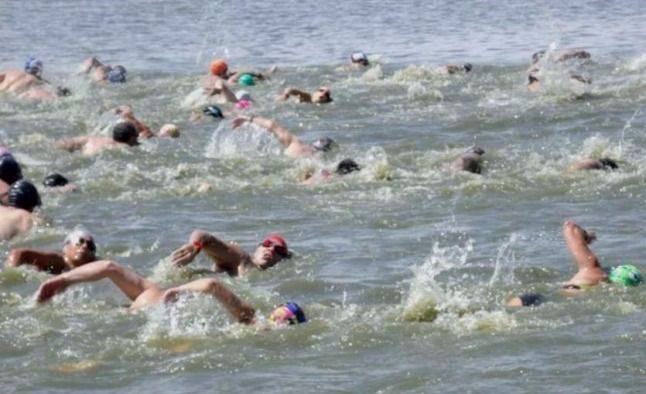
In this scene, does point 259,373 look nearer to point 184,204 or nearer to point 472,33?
point 184,204

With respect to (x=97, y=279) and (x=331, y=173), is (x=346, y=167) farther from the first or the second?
(x=97, y=279)

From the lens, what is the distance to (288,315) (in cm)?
1166

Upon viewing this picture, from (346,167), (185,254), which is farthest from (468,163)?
(185,254)

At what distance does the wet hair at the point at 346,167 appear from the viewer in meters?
18.2

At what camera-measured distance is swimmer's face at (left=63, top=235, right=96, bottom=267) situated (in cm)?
1302

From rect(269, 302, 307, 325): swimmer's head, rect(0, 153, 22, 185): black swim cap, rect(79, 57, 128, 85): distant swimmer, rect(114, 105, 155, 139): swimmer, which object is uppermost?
rect(269, 302, 307, 325): swimmer's head

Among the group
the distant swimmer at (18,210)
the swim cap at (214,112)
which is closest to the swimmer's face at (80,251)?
the distant swimmer at (18,210)

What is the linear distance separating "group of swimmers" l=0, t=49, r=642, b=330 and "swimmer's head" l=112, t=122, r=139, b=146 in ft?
0.04

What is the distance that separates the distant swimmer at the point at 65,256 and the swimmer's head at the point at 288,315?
81.1 inches

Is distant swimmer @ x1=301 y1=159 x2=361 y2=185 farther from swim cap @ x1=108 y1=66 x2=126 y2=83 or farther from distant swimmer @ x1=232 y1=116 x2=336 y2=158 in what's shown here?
swim cap @ x1=108 y1=66 x2=126 y2=83

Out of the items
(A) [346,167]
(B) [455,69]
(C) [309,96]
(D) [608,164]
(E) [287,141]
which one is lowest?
(B) [455,69]

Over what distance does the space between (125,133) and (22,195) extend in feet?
16.1

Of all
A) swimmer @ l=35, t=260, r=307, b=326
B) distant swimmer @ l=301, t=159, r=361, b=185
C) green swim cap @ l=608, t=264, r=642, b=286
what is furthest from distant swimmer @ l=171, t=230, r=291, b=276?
distant swimmer @ l=301, t=159, r=361, b=185

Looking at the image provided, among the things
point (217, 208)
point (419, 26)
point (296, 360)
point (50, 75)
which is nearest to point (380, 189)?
point (217, 208)
